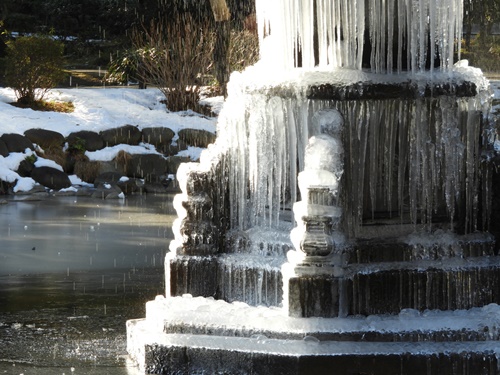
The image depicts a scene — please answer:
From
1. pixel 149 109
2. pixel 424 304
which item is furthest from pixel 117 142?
pixel 424 304

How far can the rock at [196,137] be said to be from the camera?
22250mm

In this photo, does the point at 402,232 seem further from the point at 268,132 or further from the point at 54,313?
the point at 54,313

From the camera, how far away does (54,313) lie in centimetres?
981

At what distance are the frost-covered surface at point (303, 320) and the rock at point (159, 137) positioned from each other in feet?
43.8

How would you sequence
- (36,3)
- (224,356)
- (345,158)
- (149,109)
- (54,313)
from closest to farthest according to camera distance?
(224,356), (345,158), (54,313), (149,109), (36,3)

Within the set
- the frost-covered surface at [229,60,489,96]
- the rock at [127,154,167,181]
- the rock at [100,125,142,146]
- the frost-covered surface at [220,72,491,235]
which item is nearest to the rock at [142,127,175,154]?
the rock at [100,125,142,146]

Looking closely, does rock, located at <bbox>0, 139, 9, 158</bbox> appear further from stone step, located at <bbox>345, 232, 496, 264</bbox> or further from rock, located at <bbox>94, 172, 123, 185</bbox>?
stone step, located at <bbox>345, 232, 496, 264</bbox>

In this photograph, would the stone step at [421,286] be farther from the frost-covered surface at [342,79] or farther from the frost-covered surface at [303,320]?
the frost-covered surface at [342,79]

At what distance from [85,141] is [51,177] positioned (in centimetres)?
196

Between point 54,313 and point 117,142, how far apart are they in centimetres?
1193

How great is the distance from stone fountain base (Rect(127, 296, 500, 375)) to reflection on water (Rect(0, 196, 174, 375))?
394 millimetres

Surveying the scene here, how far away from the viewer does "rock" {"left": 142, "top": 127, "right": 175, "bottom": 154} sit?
21781mm

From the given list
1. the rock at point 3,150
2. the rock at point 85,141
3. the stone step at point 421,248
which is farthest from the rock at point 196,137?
the stone step at point 421,248

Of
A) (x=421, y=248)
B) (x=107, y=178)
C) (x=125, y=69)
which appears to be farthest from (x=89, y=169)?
(x=421, y=248)
